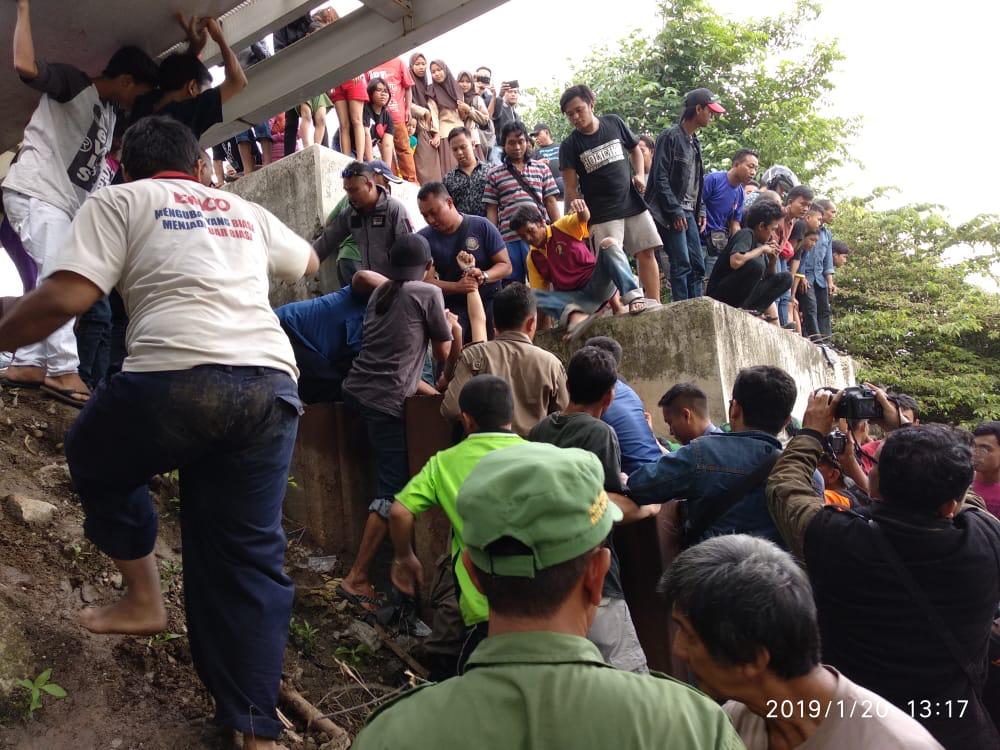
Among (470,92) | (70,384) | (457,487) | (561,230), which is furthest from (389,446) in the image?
(470,92)

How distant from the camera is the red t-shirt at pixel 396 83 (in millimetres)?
8859

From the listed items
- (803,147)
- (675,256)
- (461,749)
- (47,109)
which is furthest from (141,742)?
(803,147)

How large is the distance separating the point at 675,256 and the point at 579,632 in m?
6.07

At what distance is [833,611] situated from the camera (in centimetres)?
250

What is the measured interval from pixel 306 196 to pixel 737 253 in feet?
11.7

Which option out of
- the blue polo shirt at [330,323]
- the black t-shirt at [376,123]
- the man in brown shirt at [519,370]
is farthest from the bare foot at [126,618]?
the black t-shirt at [376,123]

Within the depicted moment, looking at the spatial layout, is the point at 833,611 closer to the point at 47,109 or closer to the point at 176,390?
the point at 176,390

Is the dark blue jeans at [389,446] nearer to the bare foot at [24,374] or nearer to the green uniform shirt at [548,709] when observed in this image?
the bare foot at [24,374]

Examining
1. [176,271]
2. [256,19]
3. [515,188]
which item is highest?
[256,19]

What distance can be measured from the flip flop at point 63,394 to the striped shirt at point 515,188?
12.3 ft

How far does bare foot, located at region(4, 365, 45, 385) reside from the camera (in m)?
4.55

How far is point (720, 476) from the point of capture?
3.20 m

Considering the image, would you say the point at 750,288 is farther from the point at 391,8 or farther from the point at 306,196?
the point at 306,196

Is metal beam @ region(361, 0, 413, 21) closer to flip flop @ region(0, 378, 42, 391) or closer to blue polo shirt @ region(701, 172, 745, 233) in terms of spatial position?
flip flop @ region(0, 378, 42, 391)
